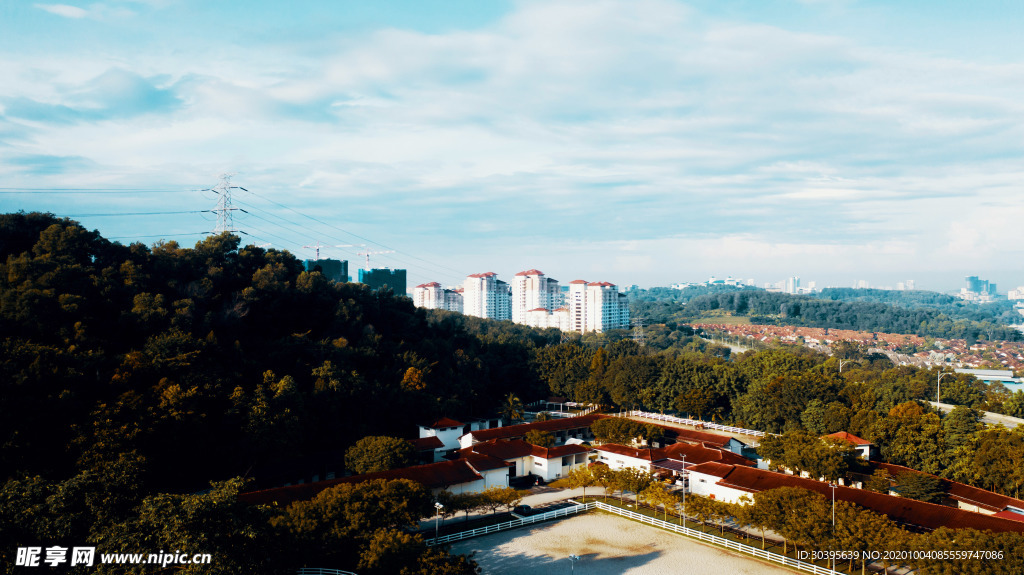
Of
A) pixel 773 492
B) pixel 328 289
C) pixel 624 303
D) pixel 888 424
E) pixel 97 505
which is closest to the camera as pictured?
pixel 97 505

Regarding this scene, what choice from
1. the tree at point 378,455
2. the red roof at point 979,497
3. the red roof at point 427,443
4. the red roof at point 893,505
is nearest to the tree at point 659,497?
the red roof at point 893,505

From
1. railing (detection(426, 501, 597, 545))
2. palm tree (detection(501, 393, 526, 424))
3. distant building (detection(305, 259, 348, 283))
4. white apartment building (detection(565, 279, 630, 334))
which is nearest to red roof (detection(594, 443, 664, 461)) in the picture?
railing (detection(426, 501, 597, 545))

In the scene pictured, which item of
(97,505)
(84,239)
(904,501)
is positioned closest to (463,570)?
(97,505)

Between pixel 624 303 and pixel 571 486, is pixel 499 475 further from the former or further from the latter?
pixel 624 303

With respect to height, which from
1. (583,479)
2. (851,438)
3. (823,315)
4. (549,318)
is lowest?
(583,479)

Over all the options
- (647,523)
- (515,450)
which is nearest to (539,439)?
(515,450)

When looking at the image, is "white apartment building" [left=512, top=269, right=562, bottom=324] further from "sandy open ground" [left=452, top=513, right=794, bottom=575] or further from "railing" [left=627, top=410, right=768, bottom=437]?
"sandy open ground" [left=452, top=513, right=794, bottom=575]

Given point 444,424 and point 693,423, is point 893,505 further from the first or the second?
point 444,424
